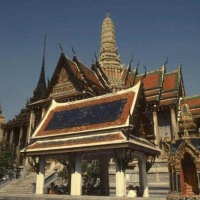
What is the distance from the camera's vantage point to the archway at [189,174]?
20.8 feet

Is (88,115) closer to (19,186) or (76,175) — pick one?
(76,175)

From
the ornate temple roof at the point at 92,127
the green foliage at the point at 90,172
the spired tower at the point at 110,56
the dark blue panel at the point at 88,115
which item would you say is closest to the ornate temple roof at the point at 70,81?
the spired tower at the point at 110,56

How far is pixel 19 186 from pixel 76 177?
403 inches

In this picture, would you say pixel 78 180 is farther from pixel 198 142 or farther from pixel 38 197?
pixel 198 142

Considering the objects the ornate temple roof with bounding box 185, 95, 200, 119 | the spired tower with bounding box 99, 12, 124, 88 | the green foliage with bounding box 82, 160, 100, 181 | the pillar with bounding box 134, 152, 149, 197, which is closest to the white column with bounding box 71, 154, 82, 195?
the pillar with bounding box 134, 152, 149, 197

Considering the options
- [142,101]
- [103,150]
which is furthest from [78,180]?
[142,101]

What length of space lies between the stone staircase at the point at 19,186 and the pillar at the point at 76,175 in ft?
24.8

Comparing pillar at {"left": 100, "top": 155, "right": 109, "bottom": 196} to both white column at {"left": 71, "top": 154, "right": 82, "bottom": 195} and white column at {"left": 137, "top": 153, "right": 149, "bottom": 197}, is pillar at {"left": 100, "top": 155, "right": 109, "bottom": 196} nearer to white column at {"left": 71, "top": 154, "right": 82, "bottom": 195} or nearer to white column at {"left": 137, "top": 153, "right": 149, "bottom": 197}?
white column at {"left": 137, "top": 153, "right": 149, "bottom": 197}

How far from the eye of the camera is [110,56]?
40.1m

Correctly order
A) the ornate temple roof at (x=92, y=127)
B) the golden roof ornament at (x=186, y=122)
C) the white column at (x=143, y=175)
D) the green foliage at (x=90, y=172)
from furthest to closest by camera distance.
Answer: the green foliage at (x=90, y=172) → the white column at (x=143, y=175) → the ornate temple roof at (x=92, y=127) → the golden roof ornament at (x=186, y=122)

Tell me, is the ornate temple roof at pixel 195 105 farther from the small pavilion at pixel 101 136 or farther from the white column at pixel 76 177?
the white column at pixel 76 177

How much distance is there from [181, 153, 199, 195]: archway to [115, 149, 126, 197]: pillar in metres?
3.48

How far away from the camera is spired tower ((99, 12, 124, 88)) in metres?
35.1

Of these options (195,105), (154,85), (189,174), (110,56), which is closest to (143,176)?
(189,174)
